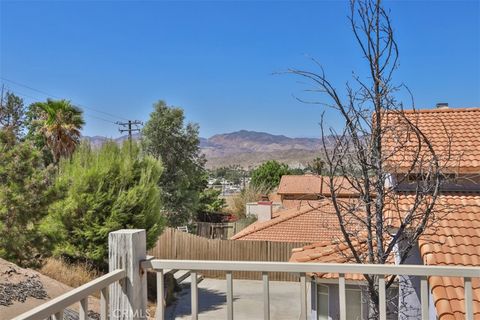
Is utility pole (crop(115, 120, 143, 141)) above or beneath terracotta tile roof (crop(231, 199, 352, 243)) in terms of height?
above

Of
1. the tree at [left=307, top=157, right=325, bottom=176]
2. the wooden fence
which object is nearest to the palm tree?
the wooden fence

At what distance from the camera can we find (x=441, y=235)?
5.42 metres

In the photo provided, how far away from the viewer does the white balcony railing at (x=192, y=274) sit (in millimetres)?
2141

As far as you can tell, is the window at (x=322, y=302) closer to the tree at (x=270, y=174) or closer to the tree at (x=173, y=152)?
the tree at (x=173, y=152)

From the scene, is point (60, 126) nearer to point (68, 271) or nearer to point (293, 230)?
point (68, 271)

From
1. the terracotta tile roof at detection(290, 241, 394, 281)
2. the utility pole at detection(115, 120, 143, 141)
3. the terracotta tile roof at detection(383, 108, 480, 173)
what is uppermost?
the utility pole at detection(115, 120, 143, 141)

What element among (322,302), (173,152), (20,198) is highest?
(173,152)

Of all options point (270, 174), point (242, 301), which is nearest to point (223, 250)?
point (242, 301)

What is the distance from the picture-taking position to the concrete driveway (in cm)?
1266

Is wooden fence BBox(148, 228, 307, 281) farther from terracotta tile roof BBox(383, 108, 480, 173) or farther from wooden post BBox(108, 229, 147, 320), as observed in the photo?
wooden post BBox(108, 229, 147, 320)

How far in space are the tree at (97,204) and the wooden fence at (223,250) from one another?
567cm

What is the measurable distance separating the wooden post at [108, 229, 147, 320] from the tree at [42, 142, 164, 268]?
9.47 metres

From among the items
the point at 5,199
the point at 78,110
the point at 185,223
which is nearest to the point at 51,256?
the point at 5,199

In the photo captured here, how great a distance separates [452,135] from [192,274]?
4.99 meters
